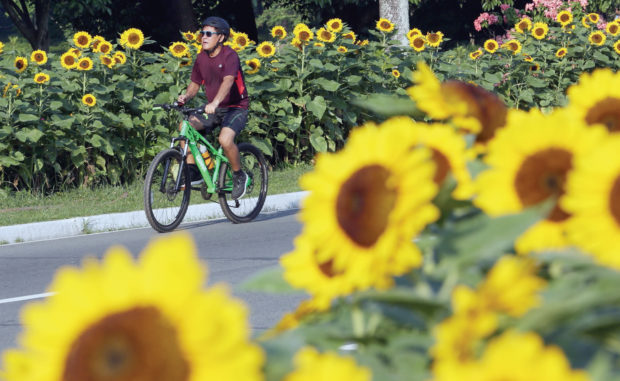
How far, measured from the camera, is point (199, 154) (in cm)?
1056

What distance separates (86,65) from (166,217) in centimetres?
320

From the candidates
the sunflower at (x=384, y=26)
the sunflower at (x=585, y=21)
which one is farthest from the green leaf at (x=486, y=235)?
the sunflower at (x=585, y=21)

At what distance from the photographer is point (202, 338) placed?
877 millimetres

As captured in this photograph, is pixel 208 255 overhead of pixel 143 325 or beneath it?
beneath

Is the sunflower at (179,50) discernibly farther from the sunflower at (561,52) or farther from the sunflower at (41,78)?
the sunflower at (561,52)

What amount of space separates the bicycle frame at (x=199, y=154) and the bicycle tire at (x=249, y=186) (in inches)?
2.6

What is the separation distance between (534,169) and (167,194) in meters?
9.22

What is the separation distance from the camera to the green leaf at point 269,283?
50.2 inches

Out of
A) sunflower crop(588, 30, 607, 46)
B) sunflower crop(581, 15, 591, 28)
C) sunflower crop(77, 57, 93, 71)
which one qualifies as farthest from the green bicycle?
sunflower crop(581, 15, 591, 28)

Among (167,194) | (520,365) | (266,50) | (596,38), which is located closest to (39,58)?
(266,50)

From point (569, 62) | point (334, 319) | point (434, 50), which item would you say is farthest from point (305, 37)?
point (334, 319)

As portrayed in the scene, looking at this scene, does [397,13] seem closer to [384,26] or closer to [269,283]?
[384,26]

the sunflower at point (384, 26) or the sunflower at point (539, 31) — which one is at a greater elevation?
the sunflower at point (384, 26)

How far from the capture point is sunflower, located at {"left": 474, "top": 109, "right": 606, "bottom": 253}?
1233 mm
